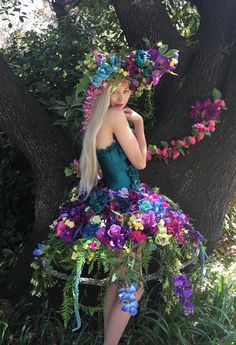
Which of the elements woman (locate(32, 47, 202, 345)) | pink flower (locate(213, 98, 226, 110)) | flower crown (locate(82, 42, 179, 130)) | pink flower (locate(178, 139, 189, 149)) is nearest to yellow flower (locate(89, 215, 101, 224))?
woman (locate(32, 47, 202, 345))

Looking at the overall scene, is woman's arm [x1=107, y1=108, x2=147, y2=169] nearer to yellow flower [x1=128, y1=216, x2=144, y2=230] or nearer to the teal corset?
the teal corset

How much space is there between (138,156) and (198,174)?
0.84 metres

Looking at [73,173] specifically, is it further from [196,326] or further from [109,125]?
[196,326]

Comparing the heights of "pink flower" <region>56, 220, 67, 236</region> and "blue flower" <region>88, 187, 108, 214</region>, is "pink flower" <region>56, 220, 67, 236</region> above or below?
below

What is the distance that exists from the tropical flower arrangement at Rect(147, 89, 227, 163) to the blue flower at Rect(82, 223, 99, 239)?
2.86ft

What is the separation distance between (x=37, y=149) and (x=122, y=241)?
128 centimetres

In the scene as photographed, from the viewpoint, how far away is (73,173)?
336 centimetres

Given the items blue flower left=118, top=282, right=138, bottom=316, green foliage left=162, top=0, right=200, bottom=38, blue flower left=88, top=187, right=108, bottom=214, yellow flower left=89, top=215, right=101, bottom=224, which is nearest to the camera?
blue flower left=118, top=282, right=138, bottom=316

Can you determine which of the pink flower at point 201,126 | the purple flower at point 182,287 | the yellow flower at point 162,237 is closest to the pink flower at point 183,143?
the pink flower at point 201,126

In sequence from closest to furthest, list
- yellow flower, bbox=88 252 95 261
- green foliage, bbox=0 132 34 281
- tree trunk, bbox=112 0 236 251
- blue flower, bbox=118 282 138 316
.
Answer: blue flower, bbox=118 282 138 316 → yellow flower, bbox=88 252 95 261 → tree trunk, bbox=112 0 236 251 → green foliage, bbox=0 132 34 281

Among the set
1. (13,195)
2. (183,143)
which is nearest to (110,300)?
(183,143)

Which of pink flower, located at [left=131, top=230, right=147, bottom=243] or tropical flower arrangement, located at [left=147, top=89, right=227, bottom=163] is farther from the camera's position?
tropical flower arrangement, located at [left=147, top=89, right=227, bottom=163]

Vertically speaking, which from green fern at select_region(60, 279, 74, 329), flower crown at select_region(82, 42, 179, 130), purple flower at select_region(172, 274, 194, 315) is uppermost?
flower crown at select_region(82, 42, 179, 130)

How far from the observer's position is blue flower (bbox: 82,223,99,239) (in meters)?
2.61
